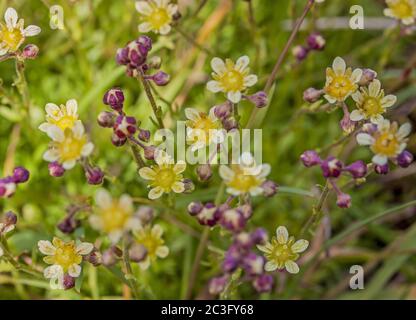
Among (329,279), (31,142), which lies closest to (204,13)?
(31,142)

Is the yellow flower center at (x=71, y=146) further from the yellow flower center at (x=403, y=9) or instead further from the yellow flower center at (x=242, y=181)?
the yellow flower center at (x=403, y=9)

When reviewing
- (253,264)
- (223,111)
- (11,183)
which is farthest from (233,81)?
(11,183)

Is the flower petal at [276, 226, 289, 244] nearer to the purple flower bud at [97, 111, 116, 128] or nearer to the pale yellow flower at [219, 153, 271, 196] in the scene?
the pale yellow flower at [219, 153, 271, 196]

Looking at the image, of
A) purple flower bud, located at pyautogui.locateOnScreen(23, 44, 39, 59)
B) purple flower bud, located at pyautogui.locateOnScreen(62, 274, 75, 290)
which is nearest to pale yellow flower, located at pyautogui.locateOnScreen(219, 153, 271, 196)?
purple flower bud, located at pyautogui.locateOnScreen(62, 274, 75, 290)

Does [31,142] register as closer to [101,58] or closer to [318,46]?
[101,58]

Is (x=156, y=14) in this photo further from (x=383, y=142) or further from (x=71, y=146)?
(x=383, y=142)

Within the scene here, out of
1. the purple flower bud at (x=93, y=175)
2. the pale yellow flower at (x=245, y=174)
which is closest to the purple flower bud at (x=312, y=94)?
the pale yellow flower at (x=245, y=174)
